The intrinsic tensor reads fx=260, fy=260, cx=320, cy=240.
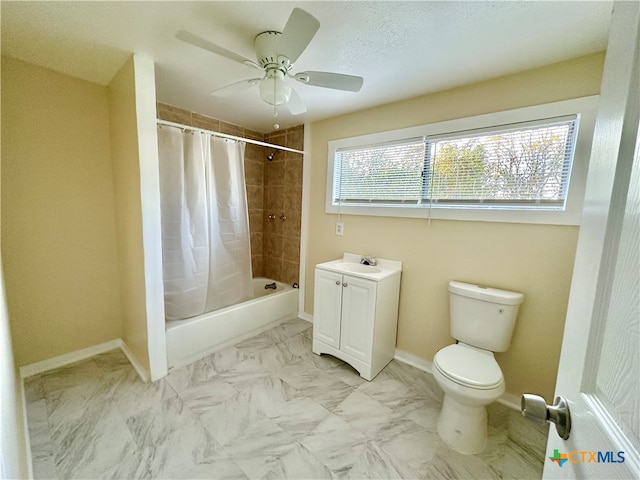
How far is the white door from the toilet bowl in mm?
922

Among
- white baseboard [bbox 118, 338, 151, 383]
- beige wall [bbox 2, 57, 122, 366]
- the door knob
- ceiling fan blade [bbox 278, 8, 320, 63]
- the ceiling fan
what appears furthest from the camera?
white baseboard [bbox 118, 338, 151, 383]

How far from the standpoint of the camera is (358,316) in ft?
6.65

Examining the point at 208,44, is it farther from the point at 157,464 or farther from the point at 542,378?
the point at 542,378

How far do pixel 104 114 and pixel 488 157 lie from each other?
2.95 meters

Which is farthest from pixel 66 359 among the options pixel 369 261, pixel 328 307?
pixel 369 261

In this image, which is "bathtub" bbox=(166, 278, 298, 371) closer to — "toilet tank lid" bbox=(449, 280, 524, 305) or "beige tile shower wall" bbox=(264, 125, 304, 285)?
"beige tile shower wall" bbox=(264, 125, 304, 285)

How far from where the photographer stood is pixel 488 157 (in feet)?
5.92

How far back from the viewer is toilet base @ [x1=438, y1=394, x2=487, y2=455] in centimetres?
144

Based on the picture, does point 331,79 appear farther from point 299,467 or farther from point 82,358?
point 82,358

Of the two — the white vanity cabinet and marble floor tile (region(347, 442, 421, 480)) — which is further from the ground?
the white vanity cabinet

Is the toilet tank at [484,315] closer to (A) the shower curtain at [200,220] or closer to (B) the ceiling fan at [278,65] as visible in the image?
(B) the ceiling fan at [278,65]

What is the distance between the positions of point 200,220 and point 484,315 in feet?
7.42

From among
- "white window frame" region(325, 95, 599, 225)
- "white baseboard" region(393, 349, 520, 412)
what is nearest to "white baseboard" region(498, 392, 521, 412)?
"white baseboard" region(393, 349, 520, 412)

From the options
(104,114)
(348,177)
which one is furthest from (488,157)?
(104,114)
